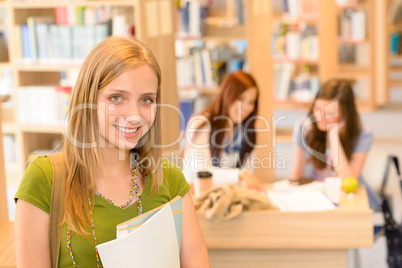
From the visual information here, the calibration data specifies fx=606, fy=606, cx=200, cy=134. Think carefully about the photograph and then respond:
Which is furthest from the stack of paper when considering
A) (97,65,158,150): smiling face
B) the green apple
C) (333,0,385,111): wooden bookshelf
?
(333,0,385,111): wooden bookshelf

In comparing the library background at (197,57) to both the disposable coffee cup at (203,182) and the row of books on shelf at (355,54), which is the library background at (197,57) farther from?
the disposable coffee cup at (203,182)

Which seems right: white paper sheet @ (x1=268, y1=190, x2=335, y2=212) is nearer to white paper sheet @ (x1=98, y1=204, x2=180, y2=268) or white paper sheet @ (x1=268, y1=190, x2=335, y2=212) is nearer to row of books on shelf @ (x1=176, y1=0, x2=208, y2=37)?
white paper sheet @ (x1=98, y1=204, x2=180, y2=268)

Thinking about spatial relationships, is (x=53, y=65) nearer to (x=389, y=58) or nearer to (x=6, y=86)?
(x=6, y=86)

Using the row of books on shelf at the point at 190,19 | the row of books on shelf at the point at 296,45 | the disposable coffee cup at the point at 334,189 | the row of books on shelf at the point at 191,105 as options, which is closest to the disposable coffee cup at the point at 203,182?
the disposable coffee cup at the point at 334,189

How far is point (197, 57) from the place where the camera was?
5.73 m

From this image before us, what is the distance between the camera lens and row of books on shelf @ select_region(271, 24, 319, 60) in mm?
7574

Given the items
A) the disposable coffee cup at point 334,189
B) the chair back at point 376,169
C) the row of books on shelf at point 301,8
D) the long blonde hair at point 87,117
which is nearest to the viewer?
the long blonde hair at point 87,117

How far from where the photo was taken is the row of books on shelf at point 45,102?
4.77 meters

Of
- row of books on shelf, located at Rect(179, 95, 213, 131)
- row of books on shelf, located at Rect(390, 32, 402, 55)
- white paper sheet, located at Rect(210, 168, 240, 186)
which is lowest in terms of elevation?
white paper sheet, located at Rect(210, 168, 240, 186)

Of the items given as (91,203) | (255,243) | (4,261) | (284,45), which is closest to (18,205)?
(91,203)

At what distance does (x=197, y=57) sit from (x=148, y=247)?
4253 mm

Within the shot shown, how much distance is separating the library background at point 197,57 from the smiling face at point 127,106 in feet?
2.55

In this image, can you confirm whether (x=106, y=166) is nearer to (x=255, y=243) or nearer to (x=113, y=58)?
(x=113, y=58)

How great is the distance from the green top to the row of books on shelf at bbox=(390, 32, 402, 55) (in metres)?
9.74
